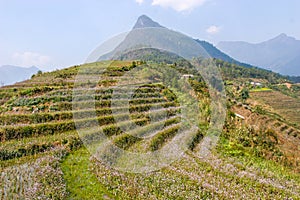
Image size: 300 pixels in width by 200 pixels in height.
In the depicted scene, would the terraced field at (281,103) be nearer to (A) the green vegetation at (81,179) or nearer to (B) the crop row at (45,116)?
(B) the crop row at (45,116)

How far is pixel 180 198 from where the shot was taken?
261 inches

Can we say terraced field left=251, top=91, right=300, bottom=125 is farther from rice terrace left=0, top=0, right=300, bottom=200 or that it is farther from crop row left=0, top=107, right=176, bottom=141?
crop row left=0, top=107, right=176, bottom=141

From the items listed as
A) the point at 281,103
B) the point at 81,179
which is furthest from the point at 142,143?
the point at 281,103

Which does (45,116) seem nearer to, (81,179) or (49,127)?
(49,127)

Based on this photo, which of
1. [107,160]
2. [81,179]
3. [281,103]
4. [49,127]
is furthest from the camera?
[281,103]

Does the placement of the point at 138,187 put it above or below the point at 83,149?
below

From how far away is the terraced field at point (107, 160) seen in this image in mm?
7102

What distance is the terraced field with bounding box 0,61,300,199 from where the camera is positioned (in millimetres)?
7102

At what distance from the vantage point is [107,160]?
965 cm

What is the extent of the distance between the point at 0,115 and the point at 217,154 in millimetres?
12223

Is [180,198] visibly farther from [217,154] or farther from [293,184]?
[217,154]

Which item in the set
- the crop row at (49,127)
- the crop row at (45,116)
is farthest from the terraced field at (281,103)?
the crop row at (49,127)

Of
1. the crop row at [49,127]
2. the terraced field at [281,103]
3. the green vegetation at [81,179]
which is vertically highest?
the crop row at [49,127]

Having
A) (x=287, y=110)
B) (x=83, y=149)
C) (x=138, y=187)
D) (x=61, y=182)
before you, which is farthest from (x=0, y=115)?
(x=287, y=110)
